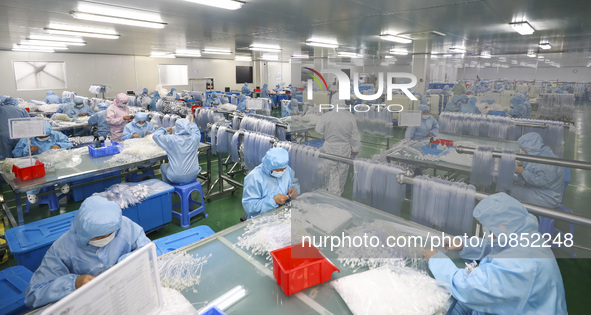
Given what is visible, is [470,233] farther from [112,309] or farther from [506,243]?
[112,309]

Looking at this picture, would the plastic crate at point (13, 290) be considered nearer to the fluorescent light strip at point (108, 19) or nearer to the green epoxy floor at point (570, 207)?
the green epoxy floor at point (570, 207)

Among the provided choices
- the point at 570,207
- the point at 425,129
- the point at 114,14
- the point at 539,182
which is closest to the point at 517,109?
the point at 425,129

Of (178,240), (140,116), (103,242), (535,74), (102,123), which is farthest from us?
(102,123)

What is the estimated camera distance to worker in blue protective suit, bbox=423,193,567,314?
1.26 m

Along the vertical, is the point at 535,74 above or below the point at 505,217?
above

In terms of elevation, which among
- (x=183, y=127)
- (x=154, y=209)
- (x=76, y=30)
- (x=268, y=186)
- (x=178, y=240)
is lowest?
(x=154, y=209)

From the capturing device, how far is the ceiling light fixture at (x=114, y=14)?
12.0 ft

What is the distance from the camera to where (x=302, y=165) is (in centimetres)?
278

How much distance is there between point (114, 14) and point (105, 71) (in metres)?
9.16

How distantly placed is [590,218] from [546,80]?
3800 mm

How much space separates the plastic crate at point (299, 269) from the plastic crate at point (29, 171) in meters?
2.91

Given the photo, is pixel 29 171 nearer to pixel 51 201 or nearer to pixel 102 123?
pixel 51 201

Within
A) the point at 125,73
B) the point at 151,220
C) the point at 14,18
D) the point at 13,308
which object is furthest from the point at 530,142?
the point at 125,73

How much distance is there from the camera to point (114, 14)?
4.00 m
